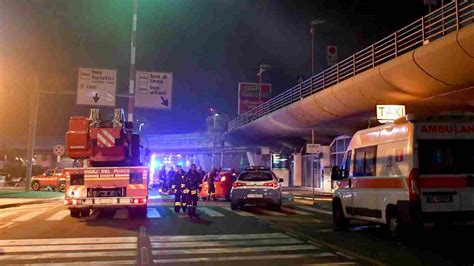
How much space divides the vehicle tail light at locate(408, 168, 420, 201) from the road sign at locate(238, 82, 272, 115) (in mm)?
38170

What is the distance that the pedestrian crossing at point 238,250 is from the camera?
9.23 metres

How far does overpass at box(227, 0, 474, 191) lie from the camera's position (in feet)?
56.6

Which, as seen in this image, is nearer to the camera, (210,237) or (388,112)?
(210,237)

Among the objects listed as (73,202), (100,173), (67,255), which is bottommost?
(67,255)

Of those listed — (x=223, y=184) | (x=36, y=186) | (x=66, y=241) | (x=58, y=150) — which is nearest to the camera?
(x=66, y=241)

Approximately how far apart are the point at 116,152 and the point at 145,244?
6.08 m

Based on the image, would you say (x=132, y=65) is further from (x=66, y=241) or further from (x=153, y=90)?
(x=66, y=241)

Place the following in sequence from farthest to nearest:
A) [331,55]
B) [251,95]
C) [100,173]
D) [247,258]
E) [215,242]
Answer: [251,95], [331,55], [100,173], [215,242], [247,258]

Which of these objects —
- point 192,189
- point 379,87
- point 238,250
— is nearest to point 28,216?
point 192,189

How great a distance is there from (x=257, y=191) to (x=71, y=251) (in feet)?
32.6

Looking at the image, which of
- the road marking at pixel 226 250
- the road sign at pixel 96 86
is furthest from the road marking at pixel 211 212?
the road sign at pixel 96 86

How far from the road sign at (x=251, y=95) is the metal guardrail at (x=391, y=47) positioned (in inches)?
161

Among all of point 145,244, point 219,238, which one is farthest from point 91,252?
point 219,238

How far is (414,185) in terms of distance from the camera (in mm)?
10297
